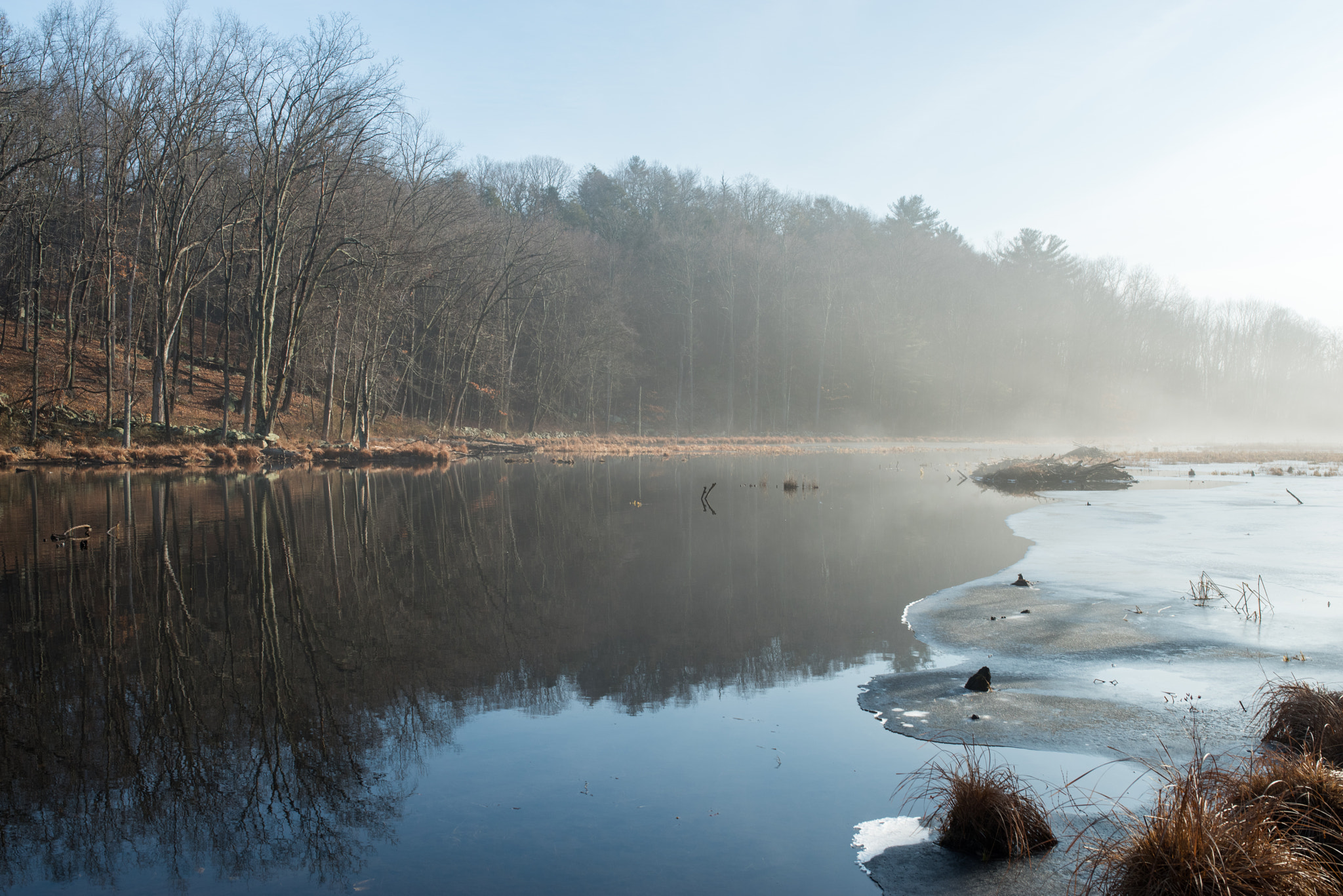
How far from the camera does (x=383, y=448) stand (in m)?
31.0

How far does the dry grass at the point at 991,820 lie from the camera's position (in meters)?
3.61

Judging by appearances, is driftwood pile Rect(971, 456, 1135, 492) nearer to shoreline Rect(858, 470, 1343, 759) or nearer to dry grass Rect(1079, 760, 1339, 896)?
shoreline Rect(858, 470, 1343, 759)

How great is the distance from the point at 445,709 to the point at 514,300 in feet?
159

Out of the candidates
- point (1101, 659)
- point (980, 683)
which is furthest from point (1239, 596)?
point (980, 683)

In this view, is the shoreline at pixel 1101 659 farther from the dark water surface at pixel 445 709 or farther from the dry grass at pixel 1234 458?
the dry grass at pixel 1234 458

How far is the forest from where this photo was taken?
29.0 m

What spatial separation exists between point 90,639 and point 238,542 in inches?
203

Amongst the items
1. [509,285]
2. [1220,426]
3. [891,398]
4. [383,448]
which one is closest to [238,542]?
[383,448]

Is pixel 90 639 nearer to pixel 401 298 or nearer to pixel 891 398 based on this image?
pixel 401 298

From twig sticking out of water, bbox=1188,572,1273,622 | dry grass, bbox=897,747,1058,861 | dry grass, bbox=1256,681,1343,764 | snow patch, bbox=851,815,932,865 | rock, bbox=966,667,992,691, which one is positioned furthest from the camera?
twig sticking out of water, bbox=1188,572,1273,622

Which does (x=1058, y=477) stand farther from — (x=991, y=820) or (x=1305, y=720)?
(x=991, y=820)

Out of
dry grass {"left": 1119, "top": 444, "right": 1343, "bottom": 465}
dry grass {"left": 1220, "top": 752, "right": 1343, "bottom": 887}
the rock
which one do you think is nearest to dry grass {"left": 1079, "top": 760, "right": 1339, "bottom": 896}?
dry grass {"left": 1220, "top": 752, "right": 1343, "bottom": 887}

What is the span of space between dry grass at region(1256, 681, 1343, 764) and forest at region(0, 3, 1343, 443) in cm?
2465

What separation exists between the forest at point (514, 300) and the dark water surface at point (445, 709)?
17.1 m
